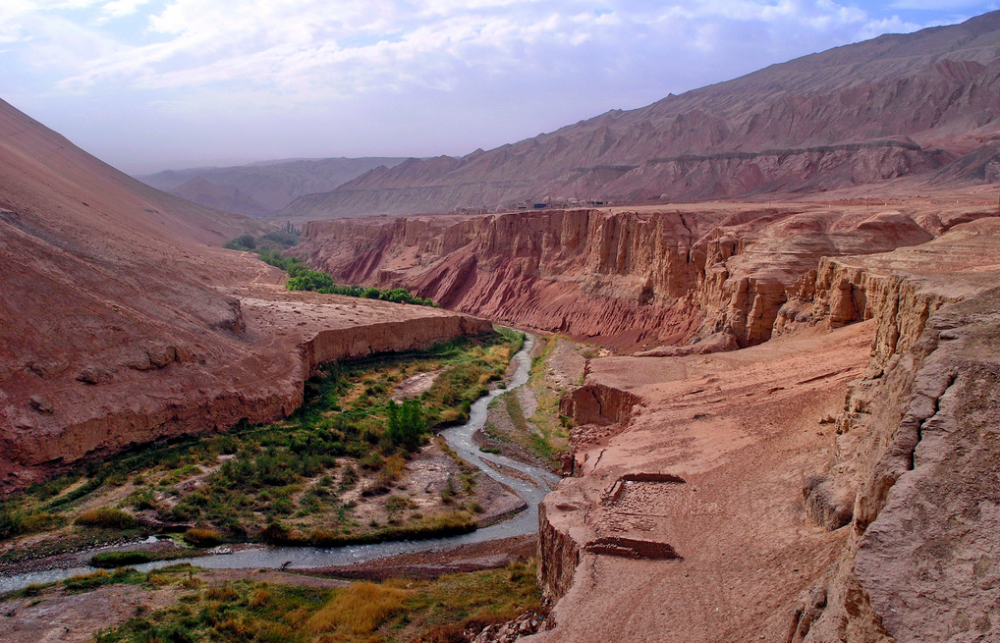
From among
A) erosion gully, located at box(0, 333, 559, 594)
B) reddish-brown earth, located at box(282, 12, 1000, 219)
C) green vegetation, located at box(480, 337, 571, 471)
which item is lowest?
erosion gully, located at box(0, 333, 559, 594)

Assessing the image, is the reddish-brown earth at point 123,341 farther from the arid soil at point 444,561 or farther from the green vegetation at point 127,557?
the arid soil at point 444,561

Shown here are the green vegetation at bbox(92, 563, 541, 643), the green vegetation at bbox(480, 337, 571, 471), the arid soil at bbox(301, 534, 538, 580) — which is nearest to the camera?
the green vegetation at bbox(92, 563, 541, 643)

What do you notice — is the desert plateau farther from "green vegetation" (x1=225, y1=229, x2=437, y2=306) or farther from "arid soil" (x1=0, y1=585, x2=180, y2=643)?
"green vegetation" (x1=225, y1=229, x2=437, y2=306)

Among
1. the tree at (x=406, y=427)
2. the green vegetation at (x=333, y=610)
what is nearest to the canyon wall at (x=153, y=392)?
the tree at (x=406, y=427)

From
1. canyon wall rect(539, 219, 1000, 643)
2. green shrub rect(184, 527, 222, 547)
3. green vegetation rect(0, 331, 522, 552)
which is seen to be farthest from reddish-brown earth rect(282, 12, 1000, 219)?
green shrub rect(184, 527, 222, 547)

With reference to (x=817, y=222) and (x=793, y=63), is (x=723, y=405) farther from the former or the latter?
(x=793, y=63)

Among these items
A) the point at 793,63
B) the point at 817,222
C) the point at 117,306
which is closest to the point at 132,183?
the point at 117,306
